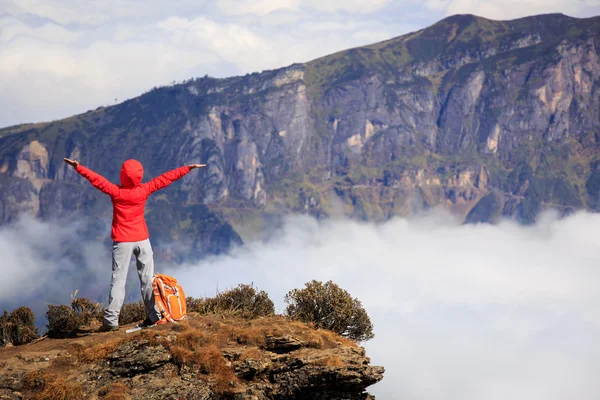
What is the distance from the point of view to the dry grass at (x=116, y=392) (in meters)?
24.2

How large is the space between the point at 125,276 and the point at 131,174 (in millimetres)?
3196

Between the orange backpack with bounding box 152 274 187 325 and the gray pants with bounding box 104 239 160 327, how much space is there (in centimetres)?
23

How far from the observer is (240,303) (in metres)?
32.5

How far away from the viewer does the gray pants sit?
94.0 feet

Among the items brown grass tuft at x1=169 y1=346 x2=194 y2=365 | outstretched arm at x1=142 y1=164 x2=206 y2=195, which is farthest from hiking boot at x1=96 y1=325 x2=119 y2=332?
outstretched arm at x1=142 y1=164 x2=206 y2=195

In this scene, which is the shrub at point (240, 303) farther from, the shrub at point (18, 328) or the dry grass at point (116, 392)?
the dry grass at point (116, 392)

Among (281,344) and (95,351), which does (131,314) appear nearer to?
(95,351)

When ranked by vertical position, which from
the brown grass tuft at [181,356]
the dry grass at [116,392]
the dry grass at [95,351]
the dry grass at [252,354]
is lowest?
the dry grass at [116,392]

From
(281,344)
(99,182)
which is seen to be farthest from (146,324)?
(281,344)

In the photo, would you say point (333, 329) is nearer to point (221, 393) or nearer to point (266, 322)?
point (266, 322)

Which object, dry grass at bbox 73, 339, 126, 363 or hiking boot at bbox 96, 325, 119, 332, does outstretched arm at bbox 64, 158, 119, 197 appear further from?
dry grass at bbox 73, 339, 126, 363

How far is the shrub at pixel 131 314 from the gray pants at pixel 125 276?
3473mm

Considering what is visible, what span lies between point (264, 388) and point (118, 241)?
6.94 meters

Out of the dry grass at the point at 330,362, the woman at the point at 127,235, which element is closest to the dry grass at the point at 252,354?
the dry grass at the point at 330,362
